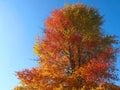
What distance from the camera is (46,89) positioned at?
63.2 ft

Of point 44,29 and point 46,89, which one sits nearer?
point 46,89

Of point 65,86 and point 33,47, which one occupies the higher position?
point 33,47

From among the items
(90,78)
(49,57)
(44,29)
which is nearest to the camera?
(90,78)

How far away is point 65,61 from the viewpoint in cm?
2112

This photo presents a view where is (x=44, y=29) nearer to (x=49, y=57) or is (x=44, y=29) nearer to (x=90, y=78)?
(x=49, y=57)

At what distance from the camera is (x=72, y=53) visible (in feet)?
69.6

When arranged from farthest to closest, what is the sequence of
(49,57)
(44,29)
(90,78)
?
(44,29) → (49,57) → (90,78)

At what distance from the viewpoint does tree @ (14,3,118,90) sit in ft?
62.4

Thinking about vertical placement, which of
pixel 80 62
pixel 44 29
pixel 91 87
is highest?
pixel 44 29

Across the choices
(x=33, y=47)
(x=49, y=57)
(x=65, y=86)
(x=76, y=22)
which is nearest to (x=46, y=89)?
(x=65, y=86)

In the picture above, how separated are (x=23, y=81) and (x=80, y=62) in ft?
13.5

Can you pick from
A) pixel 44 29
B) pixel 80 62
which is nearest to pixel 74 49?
pixel 80 62

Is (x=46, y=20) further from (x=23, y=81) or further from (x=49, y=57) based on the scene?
(x=23, y=81)

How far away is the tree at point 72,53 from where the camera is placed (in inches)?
749
